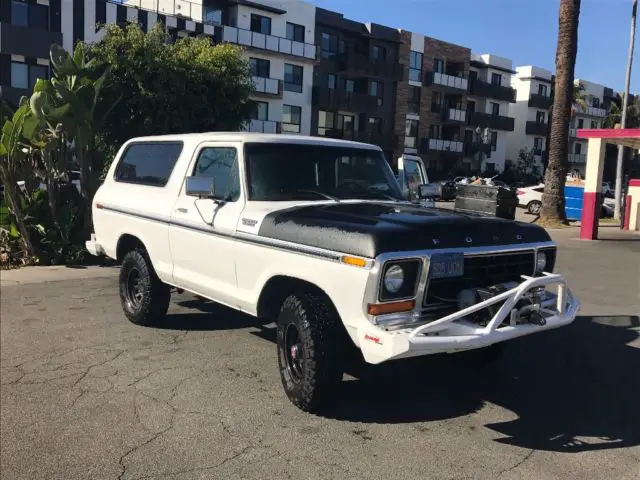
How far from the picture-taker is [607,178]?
65562 millimetres

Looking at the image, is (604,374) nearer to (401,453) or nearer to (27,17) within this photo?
(401,453)

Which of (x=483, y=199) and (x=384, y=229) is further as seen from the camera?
(x=483, y=199)

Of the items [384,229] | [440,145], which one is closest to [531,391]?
[384,229]

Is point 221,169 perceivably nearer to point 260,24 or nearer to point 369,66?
point 260,24

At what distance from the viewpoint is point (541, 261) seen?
15.3ft

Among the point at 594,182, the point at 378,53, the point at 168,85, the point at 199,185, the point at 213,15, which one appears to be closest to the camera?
the point at 199,185

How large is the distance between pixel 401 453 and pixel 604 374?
2.52 metres

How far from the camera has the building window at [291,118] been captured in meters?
40.6

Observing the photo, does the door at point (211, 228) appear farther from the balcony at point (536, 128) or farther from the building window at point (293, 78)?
the balcony at point (536, 128)

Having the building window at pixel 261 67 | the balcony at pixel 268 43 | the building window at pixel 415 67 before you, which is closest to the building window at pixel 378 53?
the building window at pixel 415 67

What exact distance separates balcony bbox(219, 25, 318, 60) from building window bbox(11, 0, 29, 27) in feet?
34.4

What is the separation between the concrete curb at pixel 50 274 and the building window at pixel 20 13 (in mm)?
22001

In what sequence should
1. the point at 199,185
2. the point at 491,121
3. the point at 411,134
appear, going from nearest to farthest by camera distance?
the point at 199,185
the point at 411,134
the point at 491,121

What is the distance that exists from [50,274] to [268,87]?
30.0 meters
